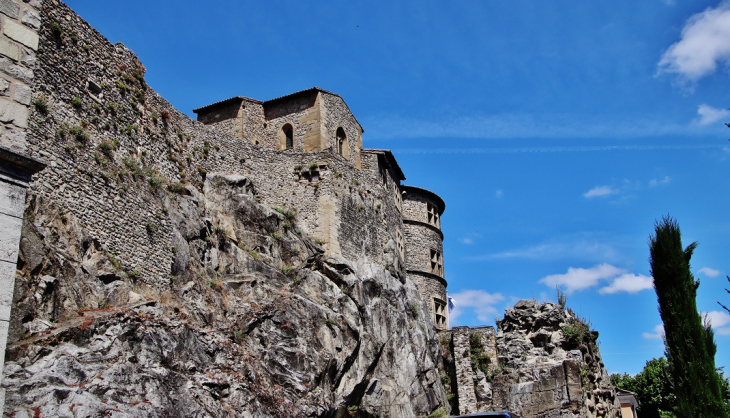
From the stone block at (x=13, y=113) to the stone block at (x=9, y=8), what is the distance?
0.98m

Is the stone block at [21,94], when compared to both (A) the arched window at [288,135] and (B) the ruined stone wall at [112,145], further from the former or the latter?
(A) the arched window at [288,135]

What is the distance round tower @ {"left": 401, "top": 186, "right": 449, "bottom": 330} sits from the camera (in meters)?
39.8

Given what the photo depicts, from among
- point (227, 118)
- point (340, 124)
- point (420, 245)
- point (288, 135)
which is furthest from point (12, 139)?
point (420, 245)

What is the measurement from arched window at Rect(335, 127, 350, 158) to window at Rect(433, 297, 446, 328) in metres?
11.0

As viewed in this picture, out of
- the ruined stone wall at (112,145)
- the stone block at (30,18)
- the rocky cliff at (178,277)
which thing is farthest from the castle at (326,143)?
the stone block at (30,18)

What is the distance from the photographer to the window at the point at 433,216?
43.0m

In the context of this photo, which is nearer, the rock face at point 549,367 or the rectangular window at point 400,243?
the rock face at point 549,367

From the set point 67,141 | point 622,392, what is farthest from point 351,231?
point 622,392

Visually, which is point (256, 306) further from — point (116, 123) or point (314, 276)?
point (116, 123)

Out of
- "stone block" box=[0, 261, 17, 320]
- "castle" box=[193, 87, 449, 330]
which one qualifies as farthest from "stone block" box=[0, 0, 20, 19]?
"castle" box=[193, 87, 449, 330]

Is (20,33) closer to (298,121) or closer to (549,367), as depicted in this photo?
(549,367)

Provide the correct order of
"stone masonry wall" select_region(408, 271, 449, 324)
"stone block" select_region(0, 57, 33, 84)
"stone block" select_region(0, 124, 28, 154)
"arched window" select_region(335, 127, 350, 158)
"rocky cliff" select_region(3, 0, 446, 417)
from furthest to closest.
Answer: "stone masonry wall" select_region(408, 271, 449, 324) → "arched window" select_region(335, 127, 350, 158) → "rocky cliff" select_region(3, 0, 446, 417) → "stone block" select_region(0, 57, 33, 84) → "stone block" select_region(0, 124, 28, 154)

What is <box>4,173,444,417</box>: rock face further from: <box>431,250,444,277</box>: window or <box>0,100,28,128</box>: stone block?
<box>0,100,28,128</box>: stone block

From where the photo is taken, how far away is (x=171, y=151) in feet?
81.4
